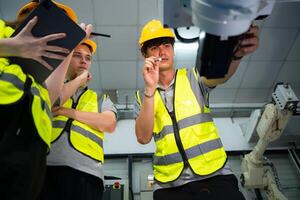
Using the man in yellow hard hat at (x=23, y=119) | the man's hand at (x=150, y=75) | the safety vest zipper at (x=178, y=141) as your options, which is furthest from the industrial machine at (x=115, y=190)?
the man in yellow hard hat at (x=23, y=119)

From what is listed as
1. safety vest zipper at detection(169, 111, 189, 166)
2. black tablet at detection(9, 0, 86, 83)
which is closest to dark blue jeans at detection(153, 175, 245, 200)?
safety vest zipper at detection(169, 111, 189, 166)

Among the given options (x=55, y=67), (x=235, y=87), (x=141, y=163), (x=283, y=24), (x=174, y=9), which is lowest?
(x=141, y=163)

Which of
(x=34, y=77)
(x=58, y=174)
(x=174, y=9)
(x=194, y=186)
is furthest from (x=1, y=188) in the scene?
(x=194, y=186)

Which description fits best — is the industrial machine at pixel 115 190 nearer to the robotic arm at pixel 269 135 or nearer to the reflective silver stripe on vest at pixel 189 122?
the robotic arm at pixel 269 135

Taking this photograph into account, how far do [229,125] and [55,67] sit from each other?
11.2ft

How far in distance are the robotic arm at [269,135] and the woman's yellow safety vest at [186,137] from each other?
5.65 feet

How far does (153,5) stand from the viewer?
10.3ft

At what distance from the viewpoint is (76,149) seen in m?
1.59

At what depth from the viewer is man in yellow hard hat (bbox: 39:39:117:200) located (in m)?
1.51

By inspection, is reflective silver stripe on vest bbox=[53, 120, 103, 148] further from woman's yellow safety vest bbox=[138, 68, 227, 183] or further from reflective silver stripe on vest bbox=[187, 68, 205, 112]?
reflective silver stripe on vest bbox=[187, 68, 205, 112]

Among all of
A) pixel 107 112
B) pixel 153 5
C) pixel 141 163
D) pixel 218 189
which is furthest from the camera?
pixel 141 163

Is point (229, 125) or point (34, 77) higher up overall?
point (34, 77)

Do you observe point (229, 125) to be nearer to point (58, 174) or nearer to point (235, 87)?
point (235, 87)

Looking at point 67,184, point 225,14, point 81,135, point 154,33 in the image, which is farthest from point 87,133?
point 225,14
